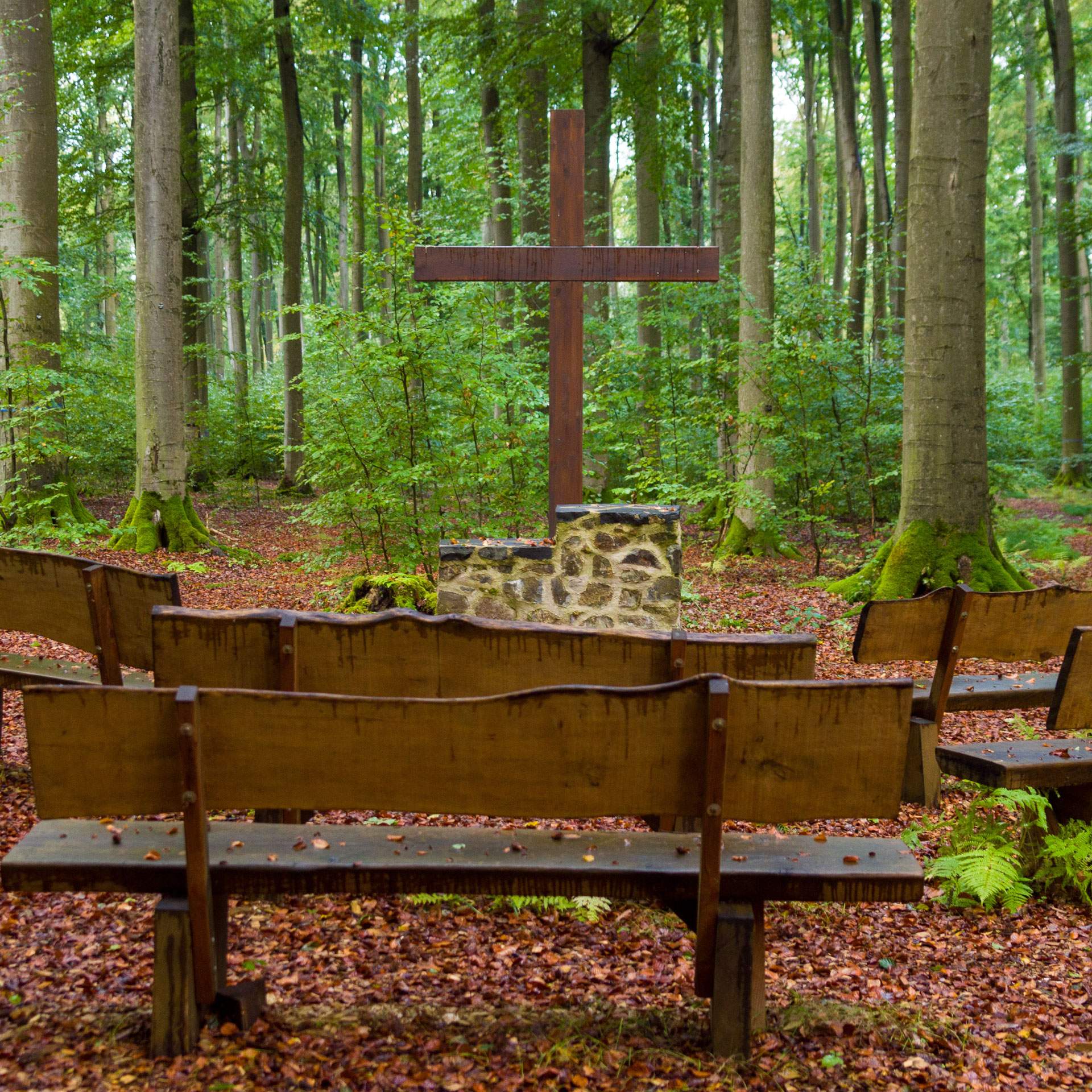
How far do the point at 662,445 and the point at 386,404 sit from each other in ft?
18.4

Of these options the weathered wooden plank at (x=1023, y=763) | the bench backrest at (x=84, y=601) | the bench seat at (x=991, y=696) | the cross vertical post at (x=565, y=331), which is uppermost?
the cross vertical post at (x=565, y=331)

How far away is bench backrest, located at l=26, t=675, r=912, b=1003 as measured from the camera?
225cm

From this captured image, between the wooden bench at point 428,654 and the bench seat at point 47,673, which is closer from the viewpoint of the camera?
the wooden bench at point 428,654

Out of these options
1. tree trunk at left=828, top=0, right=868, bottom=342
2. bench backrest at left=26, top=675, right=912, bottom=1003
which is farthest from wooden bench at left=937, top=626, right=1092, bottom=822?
tree trunk at left=828, top=0, right=868, bottom=342

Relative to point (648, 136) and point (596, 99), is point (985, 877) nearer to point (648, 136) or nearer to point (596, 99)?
point (596, 99)

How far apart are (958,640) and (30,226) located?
10346mm

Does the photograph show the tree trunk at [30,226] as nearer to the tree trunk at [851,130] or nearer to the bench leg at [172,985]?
the bench leg at [172,985]

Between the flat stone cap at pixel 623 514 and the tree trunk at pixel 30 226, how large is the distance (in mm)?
6298

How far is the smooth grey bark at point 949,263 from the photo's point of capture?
7.55 meters

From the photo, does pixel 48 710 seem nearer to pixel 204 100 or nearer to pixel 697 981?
pixel 697 981

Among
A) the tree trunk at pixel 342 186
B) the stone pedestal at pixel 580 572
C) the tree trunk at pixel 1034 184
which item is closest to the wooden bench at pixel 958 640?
the stone pedestal at pixel 580 572

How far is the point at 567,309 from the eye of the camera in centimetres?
616

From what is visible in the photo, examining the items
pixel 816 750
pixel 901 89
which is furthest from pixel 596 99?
pixel 816 750

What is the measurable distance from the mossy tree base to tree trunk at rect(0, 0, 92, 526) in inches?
0.4
